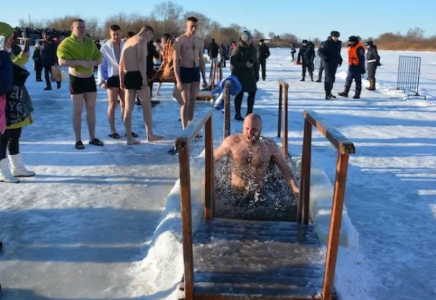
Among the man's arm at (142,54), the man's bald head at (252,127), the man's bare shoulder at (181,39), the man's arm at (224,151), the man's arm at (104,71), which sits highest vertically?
the man's bare shoulder at (181,39)

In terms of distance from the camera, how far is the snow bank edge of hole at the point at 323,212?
3.19m

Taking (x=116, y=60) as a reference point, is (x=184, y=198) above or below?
below

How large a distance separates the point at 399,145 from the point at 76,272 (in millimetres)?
5336

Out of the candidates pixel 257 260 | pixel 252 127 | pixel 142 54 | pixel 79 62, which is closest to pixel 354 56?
pixel 142 54

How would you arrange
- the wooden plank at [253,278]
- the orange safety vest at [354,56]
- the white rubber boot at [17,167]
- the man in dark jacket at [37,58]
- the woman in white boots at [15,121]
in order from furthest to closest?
1. the man in dark jacket at [37,58]
2. the orange safety vest at [354,56]
3. the white rubber boot at [17,167]
4. the woman in white boots at [15,121]
5. the wooden plank at [253,278]

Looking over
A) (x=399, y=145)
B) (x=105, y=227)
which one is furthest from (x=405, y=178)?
(x=105, y=227)

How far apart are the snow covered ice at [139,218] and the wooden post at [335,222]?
0.70 ft

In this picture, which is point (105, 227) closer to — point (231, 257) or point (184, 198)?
point (231, 257)

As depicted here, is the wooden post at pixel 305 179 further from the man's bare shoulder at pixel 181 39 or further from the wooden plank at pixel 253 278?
the man's bare shoulder at pixel 181 39

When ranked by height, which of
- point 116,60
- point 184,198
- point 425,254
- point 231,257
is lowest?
point 425,254

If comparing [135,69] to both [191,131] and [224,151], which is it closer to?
[224,151]

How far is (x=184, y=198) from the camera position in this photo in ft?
7.52

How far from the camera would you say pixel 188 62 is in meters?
6.34

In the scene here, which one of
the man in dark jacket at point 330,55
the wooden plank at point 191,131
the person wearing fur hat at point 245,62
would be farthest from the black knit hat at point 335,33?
the wooden plank at point 191,131
